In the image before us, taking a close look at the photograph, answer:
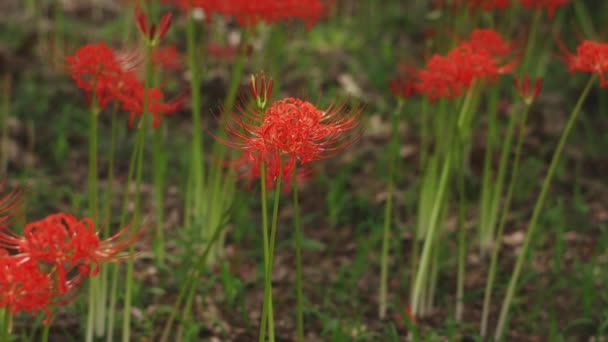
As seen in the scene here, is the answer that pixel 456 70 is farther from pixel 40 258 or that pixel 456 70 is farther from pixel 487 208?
pixel 40 258

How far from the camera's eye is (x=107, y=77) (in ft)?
7.43

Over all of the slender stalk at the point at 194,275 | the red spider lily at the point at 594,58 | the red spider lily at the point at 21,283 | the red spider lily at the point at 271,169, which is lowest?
the slender stalk at the point at 194,275

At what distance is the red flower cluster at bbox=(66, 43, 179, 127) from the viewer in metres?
2.18

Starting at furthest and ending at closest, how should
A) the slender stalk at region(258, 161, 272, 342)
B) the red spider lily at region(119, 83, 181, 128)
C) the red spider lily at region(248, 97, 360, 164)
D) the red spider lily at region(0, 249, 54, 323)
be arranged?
the red spider lily at region(119, 83, 181, 128) < the slender stalk at region(258, 161, 272, 342) < the red spider lily at region(248, 97, 360, 164) < the red spider lily at region(0, 249, 54, 323)

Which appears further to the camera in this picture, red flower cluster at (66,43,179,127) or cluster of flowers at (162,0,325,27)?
cluster of flowers at (162,0,325,27)

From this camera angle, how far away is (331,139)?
1937 mm

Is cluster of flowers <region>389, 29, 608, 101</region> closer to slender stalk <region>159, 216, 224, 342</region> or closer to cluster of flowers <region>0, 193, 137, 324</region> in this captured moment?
slender stalk <region>159, 216, 224, 342</region>

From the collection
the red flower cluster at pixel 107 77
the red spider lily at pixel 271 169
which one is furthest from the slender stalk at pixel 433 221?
the red flower cluster at pixel 107 77

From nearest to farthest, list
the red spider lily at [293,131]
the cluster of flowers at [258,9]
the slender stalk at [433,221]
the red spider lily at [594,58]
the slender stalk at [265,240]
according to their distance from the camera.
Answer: the red spider lily at [293,131]
the slender stalk at [265,240]
the red spider lily at [594,58]
the slender stalk at [433,221]
the cluster of flowers at [258,9]

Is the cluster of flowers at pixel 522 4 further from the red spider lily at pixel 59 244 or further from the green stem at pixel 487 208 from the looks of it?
the red spider lily at pixel 59 244

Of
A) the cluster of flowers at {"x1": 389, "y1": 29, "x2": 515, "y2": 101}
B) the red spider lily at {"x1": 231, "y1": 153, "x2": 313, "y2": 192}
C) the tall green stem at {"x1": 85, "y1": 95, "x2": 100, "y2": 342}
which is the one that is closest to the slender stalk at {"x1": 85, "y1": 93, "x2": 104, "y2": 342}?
the tall green stem at {"x1": 85, "y1": 95, "x2": 100, "y2": 342}

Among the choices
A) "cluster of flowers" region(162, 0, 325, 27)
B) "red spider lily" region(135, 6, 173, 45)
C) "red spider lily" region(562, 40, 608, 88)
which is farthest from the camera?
"cluster of flowers" region(162, 0, 325, 27)

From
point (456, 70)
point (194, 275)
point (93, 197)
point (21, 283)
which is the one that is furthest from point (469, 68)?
point (21, 283)

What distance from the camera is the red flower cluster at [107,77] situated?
2.18m
